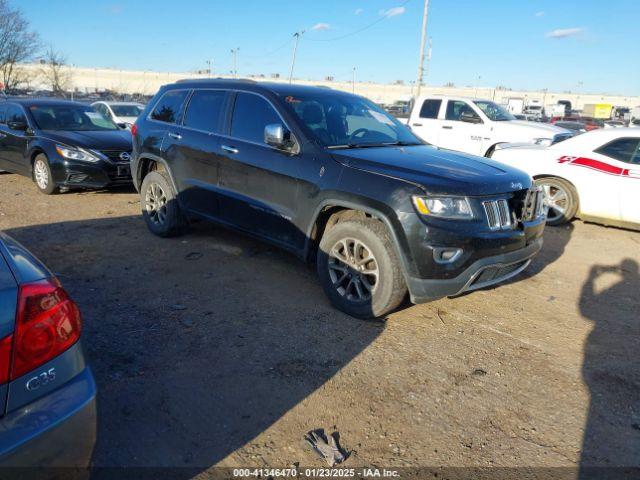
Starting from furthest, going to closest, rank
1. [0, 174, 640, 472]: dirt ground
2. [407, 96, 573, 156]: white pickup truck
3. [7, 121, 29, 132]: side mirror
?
1. [407, 96, 573, 156]: white pickup truck
2. [7, 121, 29, 132]: side mirror
3. [0, 174, 640, 472]: dirt ground

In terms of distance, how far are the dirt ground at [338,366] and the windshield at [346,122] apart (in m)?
1.45

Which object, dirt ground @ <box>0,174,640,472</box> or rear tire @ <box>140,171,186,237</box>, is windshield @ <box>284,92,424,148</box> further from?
rear tire @ <box>140,171,186,237</box>

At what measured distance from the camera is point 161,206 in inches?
230

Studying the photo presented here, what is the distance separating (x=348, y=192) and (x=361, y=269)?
629 millimetres

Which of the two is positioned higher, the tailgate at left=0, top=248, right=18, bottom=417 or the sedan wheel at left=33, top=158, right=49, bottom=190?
the tailgate at left=0, top=248, right=18, bottom=417

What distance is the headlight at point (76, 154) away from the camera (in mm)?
7781

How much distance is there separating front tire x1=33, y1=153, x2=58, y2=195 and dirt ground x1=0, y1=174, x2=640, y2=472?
9.52ft

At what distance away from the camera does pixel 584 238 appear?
6.96 metres

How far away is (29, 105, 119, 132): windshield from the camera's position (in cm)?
861

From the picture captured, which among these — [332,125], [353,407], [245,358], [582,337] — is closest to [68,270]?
[245,358]

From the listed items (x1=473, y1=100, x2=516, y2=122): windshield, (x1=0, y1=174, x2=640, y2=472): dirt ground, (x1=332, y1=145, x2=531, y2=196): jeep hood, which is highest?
(x1=473, y1=100, x2=516, y2=122): windshield

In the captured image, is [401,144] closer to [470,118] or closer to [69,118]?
[69,118]

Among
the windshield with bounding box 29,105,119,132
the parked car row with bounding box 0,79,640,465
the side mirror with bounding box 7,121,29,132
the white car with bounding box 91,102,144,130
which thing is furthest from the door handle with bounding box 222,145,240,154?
the white car with bounding box 91,102,144,130

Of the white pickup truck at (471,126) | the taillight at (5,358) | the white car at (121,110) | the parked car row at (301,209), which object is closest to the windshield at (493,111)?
the white pickup truck at (471,126)
